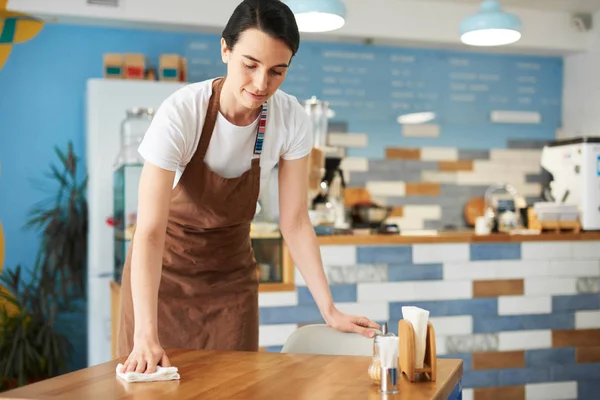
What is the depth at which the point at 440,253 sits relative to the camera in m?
4.26

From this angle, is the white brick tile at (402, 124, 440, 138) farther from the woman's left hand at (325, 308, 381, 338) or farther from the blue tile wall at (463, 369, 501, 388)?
the woman's left hand at (325, 308, 381, 338)

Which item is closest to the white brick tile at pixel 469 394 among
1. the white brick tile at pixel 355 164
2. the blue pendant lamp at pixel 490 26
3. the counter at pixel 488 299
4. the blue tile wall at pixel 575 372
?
the counter at pixel 488 299

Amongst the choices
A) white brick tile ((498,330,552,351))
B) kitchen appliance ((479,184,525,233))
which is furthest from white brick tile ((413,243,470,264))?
kitchen appliance ((479,184,525,233))

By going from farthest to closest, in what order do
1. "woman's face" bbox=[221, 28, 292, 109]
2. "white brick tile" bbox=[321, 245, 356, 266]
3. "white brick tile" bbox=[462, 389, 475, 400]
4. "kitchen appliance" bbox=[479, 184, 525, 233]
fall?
"kitchen appliance" bbox=[479, 184, 525, 233] → "white brick tile" bbox=[462, 389, 475, 400] → "white brick tile" bbox=[321, 245, 356, 266] → "woman's face" bbox=[221, 28, 292, 109]

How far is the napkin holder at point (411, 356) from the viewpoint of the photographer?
1556 millimetres

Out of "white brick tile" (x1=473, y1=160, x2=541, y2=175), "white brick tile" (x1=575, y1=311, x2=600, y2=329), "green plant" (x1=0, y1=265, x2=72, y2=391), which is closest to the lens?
"white brick tile" (x1=575, y1=311, x2=600, y2=329)

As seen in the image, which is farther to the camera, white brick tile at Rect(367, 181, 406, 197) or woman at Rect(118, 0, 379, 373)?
white brick tile at Rect(367, 181, 406, 197)

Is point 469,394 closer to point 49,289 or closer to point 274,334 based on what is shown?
point 274,334

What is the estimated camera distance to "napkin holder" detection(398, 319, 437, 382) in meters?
1.56

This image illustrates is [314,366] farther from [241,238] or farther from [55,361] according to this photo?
[55,361]

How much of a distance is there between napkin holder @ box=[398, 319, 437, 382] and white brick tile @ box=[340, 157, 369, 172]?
4.50 metres

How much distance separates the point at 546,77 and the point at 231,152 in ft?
17.2

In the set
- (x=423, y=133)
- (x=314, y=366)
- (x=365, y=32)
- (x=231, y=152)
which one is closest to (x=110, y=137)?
(x=365, y=32)

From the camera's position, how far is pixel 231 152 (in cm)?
203
